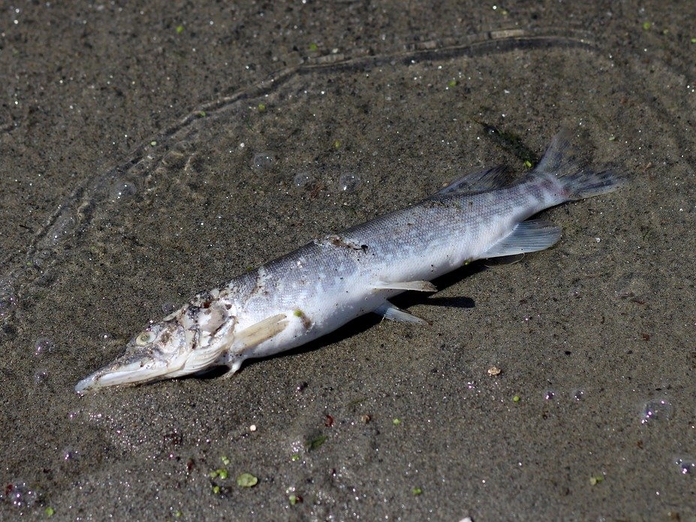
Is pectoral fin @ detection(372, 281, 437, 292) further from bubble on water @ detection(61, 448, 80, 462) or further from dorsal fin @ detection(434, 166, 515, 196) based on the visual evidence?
bubble on water @ detection(61, 448, 80, 462)

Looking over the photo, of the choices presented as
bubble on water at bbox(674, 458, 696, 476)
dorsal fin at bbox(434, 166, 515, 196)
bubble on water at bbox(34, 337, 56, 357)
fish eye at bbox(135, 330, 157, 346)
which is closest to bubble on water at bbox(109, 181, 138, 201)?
bubble on water at bbox(34, 337, 56, 357)

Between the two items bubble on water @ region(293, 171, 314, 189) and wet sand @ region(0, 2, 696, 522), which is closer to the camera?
wet sand @ region(0, 2, 696, 522)

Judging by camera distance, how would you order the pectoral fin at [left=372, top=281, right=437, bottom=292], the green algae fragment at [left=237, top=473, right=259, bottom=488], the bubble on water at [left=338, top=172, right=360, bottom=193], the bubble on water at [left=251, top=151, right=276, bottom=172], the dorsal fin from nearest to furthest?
1. the green algae fragment at [left=237, top=473, right=259, bottom=488]
2. the pectoral fin at [left=372, top=281, right=437, bottom=292]
3. the dorsal fin
4. the bubble on water at [left=338, top=172, right=360, bottom=193]
5. the bubble on water at [left=251, top=151, right=276, bottom=172]

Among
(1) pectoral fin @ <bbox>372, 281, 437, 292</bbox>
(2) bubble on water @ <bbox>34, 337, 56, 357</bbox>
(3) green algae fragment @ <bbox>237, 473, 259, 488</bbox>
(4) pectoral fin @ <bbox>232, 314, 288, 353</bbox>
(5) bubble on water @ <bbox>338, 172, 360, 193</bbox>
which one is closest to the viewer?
(3) green algae fragment @ <bbox>237, 473, 259, 488</bbox>

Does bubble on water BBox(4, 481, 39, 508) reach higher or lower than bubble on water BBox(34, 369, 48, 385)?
lower

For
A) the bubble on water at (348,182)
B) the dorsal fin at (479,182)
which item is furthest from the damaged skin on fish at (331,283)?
the bubble on water at (348,182)

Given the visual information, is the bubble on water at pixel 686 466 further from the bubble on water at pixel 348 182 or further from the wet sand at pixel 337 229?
the bubble on water at pixel 348 182

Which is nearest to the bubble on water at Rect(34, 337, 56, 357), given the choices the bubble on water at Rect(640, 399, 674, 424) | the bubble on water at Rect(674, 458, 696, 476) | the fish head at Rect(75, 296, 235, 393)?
the fish head at Rect(75, 296, 235, 393)

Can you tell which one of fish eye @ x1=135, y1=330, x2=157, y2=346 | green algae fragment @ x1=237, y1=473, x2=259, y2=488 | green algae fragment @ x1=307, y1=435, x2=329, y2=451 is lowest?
green algae fragment @ x1=307, y1=435, x2=329, y2=451
